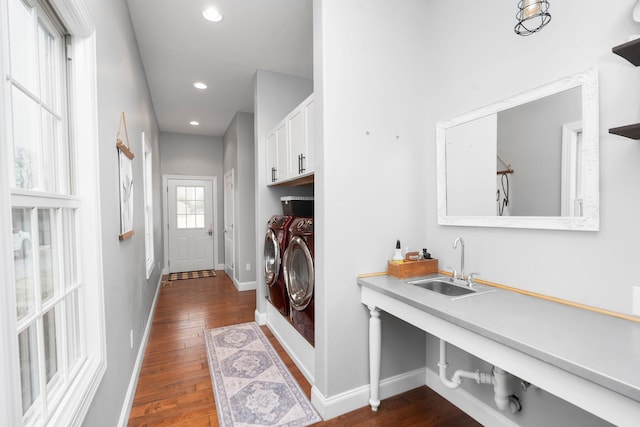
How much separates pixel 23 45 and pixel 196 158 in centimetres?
552

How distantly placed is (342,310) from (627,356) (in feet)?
4.21

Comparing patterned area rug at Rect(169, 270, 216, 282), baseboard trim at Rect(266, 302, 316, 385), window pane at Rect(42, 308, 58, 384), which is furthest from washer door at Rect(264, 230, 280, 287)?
patterned area rug at Rect(169, 270, 216, 282)

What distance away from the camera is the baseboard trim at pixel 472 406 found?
1678mm

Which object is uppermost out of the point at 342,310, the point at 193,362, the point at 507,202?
the point at 507,202

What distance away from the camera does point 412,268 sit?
6.32 feet

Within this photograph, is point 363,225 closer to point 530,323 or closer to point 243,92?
point 530,323

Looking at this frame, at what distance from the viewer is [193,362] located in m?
2.56

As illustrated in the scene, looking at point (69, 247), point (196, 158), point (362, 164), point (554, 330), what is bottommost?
point (554, 330)

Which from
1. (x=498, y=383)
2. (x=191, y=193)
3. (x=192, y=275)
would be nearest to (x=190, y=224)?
(x=191, y=193)

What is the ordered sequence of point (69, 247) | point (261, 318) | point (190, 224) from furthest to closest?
point (190, 224) < point (261, 318) < point (69, 247)

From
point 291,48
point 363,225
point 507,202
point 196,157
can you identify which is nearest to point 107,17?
point 291,48

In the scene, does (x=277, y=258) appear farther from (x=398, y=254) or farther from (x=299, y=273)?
(x=398, y=254)

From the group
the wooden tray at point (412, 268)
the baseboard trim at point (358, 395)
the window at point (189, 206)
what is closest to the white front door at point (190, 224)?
the window at point (189, 206)

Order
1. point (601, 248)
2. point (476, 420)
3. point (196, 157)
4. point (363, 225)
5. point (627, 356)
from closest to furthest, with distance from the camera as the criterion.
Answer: point (627, 356) → point (601, 248) → point (476, 420) → point (363, 225) → point (196, 157)
